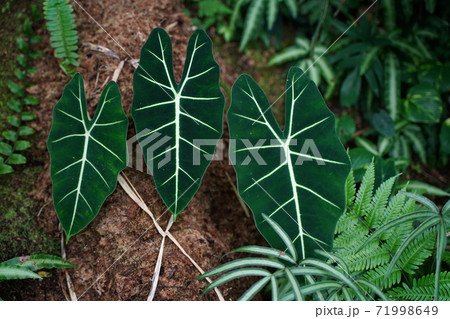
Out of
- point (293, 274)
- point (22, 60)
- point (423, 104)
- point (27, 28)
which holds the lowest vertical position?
point (293, 274)

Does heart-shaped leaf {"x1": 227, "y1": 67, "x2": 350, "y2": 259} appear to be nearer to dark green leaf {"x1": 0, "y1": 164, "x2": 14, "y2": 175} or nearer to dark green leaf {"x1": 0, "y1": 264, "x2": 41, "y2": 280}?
dark green leaf {"x1": 0, "y1": 264, "x2": 41, "y2": 280}

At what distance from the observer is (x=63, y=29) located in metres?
1.66

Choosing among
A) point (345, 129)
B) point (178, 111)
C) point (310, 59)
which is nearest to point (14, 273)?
point (178, 111)

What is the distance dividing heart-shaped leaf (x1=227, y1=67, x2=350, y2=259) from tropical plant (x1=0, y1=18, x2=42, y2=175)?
0.99 m

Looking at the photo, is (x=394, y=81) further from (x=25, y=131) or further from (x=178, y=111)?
(x=25, y=131)

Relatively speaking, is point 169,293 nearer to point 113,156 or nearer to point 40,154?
point 113,156

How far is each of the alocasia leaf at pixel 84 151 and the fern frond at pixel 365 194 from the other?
3.09 ft

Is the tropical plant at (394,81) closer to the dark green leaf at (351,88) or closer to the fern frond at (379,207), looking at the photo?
the dark green leaf at (351,88)

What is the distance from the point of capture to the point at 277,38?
7.71ft

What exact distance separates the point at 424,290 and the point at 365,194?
1.29ft

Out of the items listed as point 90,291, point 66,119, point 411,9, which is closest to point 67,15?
point 66,119

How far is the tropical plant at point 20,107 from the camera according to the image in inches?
64.5

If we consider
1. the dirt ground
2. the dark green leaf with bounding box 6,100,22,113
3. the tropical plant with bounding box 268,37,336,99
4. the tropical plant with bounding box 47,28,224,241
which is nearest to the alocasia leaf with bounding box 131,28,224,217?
the tropical plant with bounding box 47,28,224,241

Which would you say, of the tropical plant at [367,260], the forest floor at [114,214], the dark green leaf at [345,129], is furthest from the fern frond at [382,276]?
the dark green leaf at [345,129]
